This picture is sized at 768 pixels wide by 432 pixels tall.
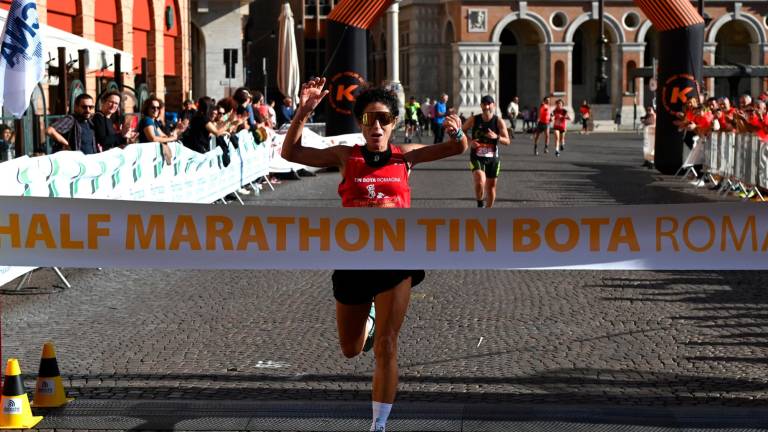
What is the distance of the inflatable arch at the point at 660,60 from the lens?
2767cm

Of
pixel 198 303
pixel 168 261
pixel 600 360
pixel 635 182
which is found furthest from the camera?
pixel 635 182

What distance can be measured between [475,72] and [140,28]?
3965 cm

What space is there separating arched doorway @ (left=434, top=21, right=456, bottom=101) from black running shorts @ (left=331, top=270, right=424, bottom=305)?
71.8 meters

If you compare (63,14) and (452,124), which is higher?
(63,14)

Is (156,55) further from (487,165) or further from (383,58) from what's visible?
(383,58)

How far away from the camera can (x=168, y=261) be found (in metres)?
7.21

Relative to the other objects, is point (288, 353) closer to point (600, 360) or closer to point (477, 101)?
point (600, 360)

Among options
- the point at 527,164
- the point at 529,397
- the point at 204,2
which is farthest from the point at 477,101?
the point at 529,397

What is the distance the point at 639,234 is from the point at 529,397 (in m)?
1.08

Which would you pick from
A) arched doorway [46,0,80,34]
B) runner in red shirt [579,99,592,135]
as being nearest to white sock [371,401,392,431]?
arched doorway [46,0,80,34]

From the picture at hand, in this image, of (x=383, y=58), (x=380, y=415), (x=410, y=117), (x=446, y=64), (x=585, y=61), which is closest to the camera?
(x=380, y=415)

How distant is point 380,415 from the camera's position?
643 centimetres

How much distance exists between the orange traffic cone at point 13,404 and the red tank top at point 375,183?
5.89 ft

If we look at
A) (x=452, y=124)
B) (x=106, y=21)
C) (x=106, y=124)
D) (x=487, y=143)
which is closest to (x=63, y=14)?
(x=106, y=21)
